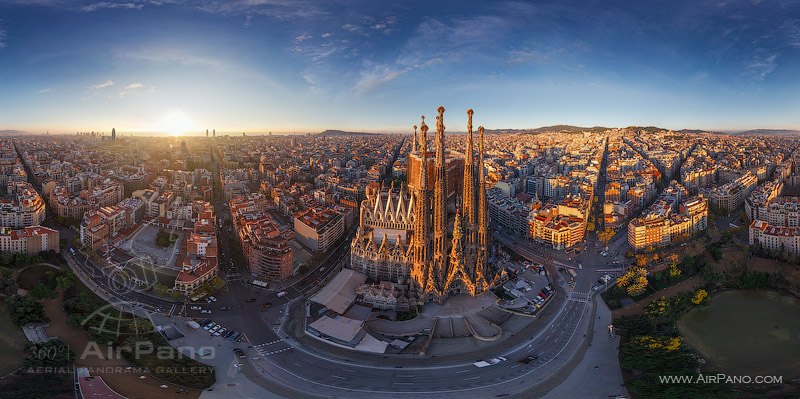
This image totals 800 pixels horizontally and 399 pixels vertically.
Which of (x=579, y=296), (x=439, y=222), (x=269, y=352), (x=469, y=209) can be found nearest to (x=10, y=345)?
(x=269, y=352)

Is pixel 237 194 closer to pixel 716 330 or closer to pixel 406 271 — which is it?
pixel 406 271

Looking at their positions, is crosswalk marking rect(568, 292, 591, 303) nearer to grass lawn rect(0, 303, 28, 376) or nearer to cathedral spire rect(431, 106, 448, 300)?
cathedral spire rect(431, 106, 448, 300)

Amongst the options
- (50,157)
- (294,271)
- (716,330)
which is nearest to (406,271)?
(294,271)

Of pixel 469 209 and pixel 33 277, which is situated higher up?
pixel 469 209

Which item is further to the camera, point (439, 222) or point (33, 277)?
point (33, 277)

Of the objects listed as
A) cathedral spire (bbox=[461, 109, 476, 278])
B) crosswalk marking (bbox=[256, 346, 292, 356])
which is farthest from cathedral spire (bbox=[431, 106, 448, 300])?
crosswalk marking (bbox=[256, 346, 292, 356])

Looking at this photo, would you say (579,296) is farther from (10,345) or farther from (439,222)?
(10,345)

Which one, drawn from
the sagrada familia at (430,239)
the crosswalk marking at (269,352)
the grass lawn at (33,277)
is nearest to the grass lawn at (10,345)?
the grass lawn at (33,277)

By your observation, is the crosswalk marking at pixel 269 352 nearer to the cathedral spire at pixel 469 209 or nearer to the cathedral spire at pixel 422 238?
the cathedral spire at pixel 422 238
